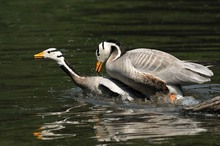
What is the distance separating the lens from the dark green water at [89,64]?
10961mm

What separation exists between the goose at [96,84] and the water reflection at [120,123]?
61 centimetres

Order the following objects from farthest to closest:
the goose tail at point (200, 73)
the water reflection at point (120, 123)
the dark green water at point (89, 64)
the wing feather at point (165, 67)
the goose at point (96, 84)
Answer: the goose at point (96, 84), the wing feather at point (165, 67), the goose tail at point (200, 73), the dark green water at point (89, 64), the water reflection at point (120, 123)

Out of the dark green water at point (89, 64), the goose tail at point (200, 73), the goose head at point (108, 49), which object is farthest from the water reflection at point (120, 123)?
the goose head at point (108, 49)

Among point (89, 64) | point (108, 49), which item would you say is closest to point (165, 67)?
point (108, 49)

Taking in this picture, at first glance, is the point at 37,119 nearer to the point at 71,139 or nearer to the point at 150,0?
the point at 71,139

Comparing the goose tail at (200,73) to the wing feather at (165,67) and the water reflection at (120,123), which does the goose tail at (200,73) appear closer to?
the wing feather at (165,67)

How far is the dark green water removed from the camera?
10961 millimetres

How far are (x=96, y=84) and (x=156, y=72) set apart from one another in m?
1.09

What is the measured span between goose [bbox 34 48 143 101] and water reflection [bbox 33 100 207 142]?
61cm

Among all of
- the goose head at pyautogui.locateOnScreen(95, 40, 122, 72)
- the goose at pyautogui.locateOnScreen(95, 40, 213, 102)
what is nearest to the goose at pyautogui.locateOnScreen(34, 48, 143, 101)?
the goose at pyautogui.locateOnScreen(95, 40, 213, 102)

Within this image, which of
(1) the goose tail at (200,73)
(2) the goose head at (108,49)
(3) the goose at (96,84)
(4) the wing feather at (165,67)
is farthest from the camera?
(2) the goose head at (108,49)

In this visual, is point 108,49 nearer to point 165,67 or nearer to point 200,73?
point 165,67

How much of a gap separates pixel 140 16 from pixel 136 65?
8.73 meters

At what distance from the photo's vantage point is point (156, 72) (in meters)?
13.4
